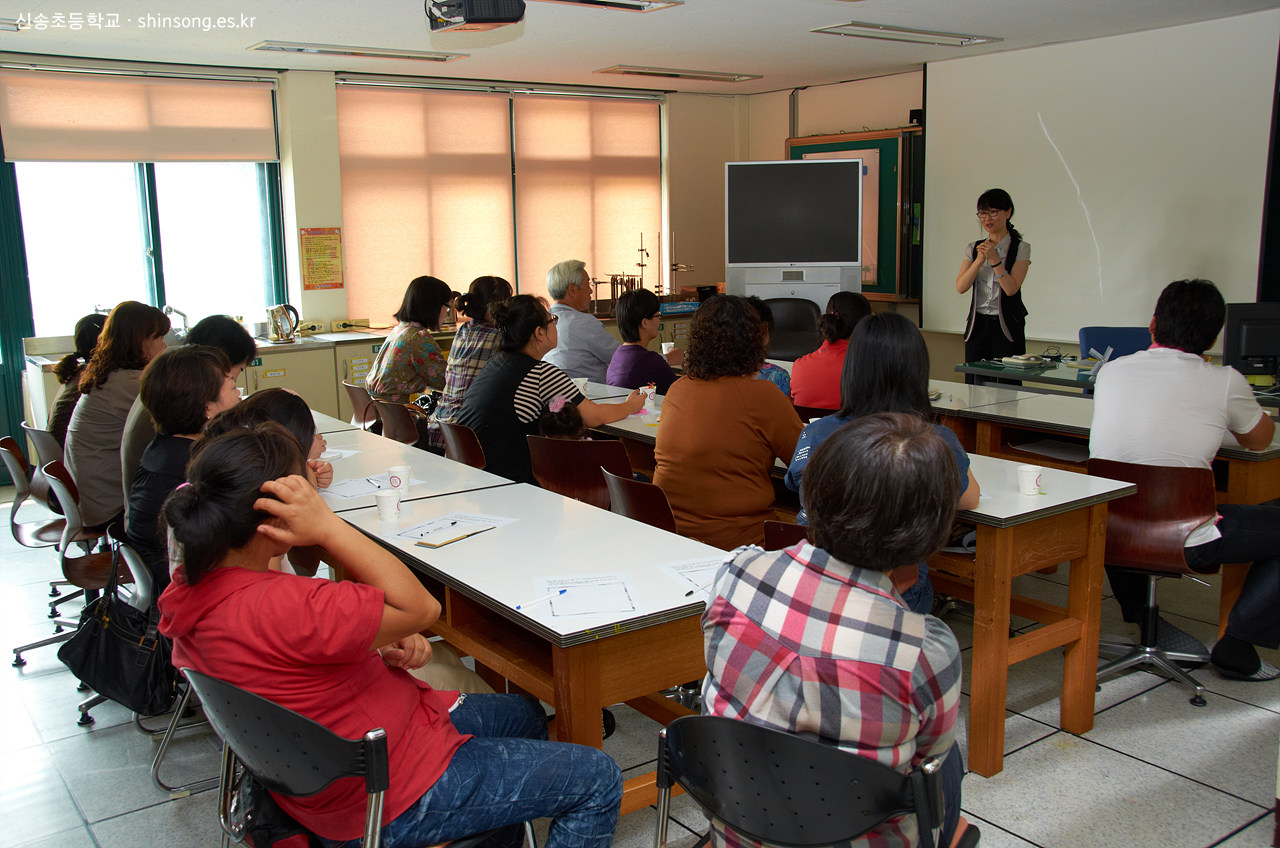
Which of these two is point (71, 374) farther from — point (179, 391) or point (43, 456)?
point (179, 391)

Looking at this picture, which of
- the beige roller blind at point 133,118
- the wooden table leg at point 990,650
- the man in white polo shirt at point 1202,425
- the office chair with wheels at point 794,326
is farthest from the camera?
the office chair with wheels at point 794,326

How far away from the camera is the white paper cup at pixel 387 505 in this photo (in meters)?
2.68

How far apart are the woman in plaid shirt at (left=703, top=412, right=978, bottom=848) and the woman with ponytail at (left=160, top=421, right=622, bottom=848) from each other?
1.48ft

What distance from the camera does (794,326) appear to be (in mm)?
7289

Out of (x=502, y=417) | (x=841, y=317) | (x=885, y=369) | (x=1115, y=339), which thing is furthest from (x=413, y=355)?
(x=1115, y=339)

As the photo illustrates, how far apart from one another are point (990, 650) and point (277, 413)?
194cm

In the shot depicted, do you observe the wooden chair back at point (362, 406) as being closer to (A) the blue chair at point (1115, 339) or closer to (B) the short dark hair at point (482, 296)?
(B) the short dark hair at point (482, 296)

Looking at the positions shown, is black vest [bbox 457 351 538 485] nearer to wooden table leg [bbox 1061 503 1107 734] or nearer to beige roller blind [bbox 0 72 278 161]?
wooden table leg [bbox 1061 503 1107 734]

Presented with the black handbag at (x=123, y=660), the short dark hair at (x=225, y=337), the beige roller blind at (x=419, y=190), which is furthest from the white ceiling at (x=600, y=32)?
the black handbag at (x=123, y=660)

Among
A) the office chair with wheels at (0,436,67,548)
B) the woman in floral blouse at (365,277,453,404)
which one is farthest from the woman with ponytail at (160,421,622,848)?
the woman in floral blouse at (365,277,453,404)

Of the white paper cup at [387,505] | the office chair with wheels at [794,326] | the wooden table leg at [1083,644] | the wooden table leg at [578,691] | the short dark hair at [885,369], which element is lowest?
the wooden table leg at [1083,644]

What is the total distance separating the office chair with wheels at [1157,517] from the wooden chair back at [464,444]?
2.12 m

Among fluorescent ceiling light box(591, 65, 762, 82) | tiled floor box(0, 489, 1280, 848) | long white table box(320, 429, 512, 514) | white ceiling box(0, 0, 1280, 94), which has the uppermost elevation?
fluorescent ceiling light box(591, 65, 762, 82)

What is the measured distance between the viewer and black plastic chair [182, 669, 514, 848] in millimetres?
1499
